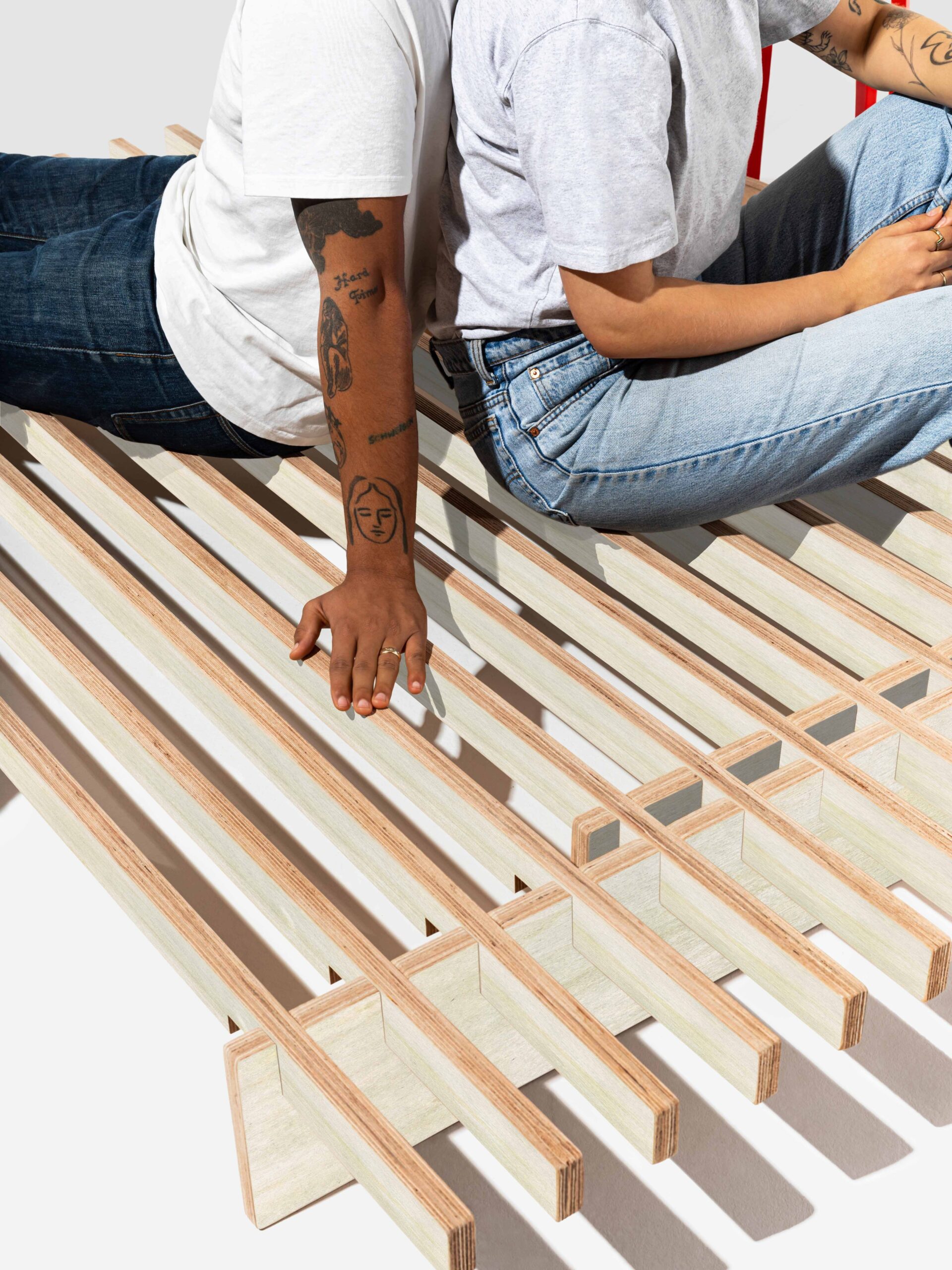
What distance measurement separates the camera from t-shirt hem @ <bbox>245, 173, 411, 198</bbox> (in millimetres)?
1129

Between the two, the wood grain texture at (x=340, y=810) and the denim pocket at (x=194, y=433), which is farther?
the denim pocket at (x=194, y=433)

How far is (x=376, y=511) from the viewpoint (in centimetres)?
126

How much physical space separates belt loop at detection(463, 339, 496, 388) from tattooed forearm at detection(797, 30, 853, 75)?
0.60 meters

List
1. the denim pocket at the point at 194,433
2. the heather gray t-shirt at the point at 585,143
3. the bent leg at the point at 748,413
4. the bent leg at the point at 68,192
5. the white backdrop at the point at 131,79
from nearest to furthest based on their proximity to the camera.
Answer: the heather gray t-shirt at the point at 585,143, the bent leg at the point at 748,413, the denim pocket at the point at 194,433, the bent leg at the point at 68,192, the white backdrop at the point at 131,79

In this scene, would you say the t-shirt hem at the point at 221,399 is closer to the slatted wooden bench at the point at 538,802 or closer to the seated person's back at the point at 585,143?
the slatted wooden bench at the point at 538,802

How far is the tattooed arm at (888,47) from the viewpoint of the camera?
150 cm

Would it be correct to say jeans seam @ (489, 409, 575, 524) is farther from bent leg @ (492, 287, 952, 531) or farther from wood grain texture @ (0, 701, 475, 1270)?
wood grain texture @ (0, 701, 475, 1270)

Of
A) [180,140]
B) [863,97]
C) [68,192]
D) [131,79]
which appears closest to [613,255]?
[68,192]

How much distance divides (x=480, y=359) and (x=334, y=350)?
6.6 inches

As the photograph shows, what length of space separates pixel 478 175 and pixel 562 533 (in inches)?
16.3

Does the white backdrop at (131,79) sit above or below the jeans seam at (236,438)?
above

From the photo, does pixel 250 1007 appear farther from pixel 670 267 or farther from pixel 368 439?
pixel 670 267

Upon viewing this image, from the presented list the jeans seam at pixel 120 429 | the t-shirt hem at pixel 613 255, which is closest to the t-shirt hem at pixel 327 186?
the t-shirt hem at pixel 613 255

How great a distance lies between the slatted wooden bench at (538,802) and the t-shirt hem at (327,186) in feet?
1.33
